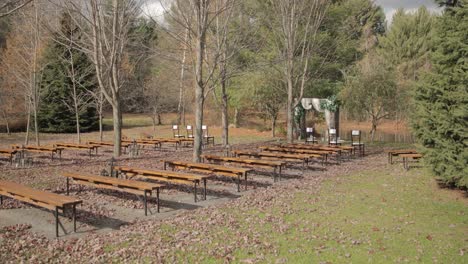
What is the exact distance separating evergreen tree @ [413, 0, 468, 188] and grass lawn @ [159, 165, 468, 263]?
0.78 meters

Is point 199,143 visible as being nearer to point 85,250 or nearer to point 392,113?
point 85,250

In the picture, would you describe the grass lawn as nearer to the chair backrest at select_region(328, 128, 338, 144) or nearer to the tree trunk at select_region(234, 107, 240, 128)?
the chair backrest at select_region(328, 128, 338, 144)

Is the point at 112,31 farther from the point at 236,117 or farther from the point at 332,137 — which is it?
the point at 236,117

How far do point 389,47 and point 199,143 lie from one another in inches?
1336

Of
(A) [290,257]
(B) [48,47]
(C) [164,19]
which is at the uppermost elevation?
(B) [48,47]

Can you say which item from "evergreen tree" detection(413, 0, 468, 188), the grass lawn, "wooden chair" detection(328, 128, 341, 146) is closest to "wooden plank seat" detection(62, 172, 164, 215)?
the grass lawn

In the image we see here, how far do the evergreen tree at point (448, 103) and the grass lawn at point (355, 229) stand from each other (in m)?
0.78

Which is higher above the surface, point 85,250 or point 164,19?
point 164,19

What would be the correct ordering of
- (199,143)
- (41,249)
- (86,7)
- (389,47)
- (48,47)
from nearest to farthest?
(41,249) → (199,143) → (86,7) → (48,47) → (389,47)

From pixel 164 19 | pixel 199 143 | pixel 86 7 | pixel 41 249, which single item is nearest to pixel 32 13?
pixel 86 7

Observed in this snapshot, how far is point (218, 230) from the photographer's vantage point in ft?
23.5

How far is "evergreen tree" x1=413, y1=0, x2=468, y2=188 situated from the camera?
30.6 ft

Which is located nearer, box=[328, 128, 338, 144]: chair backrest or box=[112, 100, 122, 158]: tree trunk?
box=[112, 100, 122, 158]: tree trunk

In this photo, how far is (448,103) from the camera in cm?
1040
